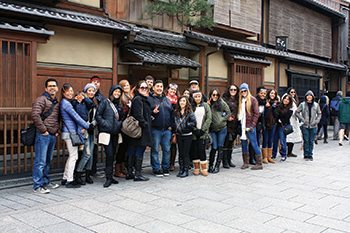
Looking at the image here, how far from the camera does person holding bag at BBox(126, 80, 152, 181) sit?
23.1 ft

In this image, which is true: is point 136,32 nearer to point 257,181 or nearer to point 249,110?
point 249,110

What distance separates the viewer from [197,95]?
7902mm

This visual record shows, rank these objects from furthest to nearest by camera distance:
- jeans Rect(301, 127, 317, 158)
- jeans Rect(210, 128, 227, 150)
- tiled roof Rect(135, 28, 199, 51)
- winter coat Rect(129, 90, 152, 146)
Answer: tiled roof Rect(135, 28, 199, 51) < jeans Rect(301, 127, 317, 158) < jeans Rect(210, 128, 227, 150) < winter coat Rect(129, 90, 152, 146)

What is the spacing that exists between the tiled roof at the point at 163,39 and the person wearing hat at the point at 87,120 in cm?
360

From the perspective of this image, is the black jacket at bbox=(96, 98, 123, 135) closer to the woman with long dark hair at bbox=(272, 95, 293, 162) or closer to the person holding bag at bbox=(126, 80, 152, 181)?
the person holding bag at bbox=(126, 80, 152, 181)

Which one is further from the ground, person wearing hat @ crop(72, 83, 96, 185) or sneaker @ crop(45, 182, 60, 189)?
person wearing hat @ crop(72, 83, 96, 185)

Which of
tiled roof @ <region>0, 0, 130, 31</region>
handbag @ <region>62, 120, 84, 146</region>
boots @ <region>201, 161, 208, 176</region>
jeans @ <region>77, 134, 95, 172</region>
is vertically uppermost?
tiled roof @ <region>0, 0, 130, 31</region>

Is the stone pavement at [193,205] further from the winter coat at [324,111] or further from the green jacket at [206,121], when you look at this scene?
the winter coat at [324,111]

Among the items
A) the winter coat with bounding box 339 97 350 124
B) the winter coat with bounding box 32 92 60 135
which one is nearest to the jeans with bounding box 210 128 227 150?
the winter coat with bounding box 32 92 60 135

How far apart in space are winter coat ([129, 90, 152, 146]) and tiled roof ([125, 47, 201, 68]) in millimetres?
2619

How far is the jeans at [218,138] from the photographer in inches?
323

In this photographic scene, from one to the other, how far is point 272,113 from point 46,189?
595 centimetres

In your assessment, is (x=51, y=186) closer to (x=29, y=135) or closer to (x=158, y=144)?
(x=29, y=135)

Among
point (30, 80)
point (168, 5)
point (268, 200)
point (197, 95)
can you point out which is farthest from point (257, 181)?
point (168, 5)
